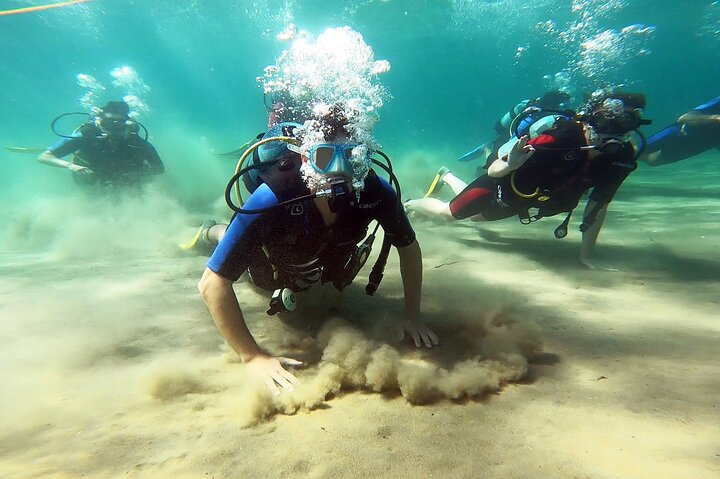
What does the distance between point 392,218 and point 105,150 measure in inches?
353

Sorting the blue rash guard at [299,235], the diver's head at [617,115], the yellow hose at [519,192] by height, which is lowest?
the blue rash guard at [299,235]

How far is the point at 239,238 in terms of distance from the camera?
260 cm

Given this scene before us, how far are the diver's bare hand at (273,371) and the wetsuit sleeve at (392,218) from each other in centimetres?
133

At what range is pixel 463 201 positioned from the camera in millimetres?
6430

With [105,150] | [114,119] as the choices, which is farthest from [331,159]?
[105,150]

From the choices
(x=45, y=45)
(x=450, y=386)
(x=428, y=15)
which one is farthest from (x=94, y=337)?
(x=45, y=45)

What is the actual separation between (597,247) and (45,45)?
54.8m

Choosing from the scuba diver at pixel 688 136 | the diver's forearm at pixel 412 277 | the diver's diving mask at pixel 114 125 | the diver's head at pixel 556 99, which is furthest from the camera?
the diver's head at pixel 556 99

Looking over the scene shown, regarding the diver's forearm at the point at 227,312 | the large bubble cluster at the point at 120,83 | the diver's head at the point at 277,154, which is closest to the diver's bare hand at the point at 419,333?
the diver's forearm at the point at 227,312

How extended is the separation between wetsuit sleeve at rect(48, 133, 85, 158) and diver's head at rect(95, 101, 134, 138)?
631 mm

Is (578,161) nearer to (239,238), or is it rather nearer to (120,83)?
(239,238)

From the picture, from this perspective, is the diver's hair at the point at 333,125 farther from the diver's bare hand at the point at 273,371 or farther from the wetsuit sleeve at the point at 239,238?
the diver's bare hand at the point at 273,371

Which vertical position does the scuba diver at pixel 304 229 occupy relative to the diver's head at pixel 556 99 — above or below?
below

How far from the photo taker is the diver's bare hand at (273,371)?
2.42 meters
